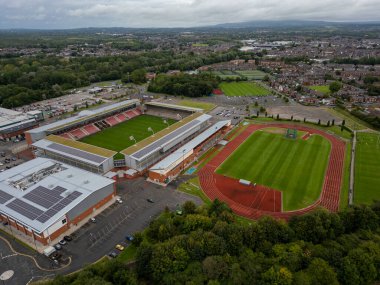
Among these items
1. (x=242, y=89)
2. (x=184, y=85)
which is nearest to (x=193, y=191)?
(x=184, y=85)

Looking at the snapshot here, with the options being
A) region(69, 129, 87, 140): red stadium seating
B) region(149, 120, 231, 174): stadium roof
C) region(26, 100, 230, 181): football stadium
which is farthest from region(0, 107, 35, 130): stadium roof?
region(149, 120, 231, 174): stadium roof

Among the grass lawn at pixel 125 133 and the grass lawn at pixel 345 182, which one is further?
the grass lawn at pixel 125 133

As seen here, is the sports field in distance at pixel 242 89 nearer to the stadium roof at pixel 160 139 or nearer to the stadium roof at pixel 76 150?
the stadium roof at pixel 160 139

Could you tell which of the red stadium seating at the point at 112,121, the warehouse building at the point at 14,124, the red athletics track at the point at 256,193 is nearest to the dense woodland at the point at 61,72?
the warehouse building at the point at 14,124

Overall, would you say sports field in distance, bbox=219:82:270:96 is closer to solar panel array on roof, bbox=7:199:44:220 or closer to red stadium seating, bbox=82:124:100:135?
red stadium seating, bbox=82:124:100:135

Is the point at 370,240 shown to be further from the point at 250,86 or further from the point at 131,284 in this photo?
the point at 250,86

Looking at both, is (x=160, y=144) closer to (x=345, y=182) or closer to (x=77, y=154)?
(x=77, y=154)
